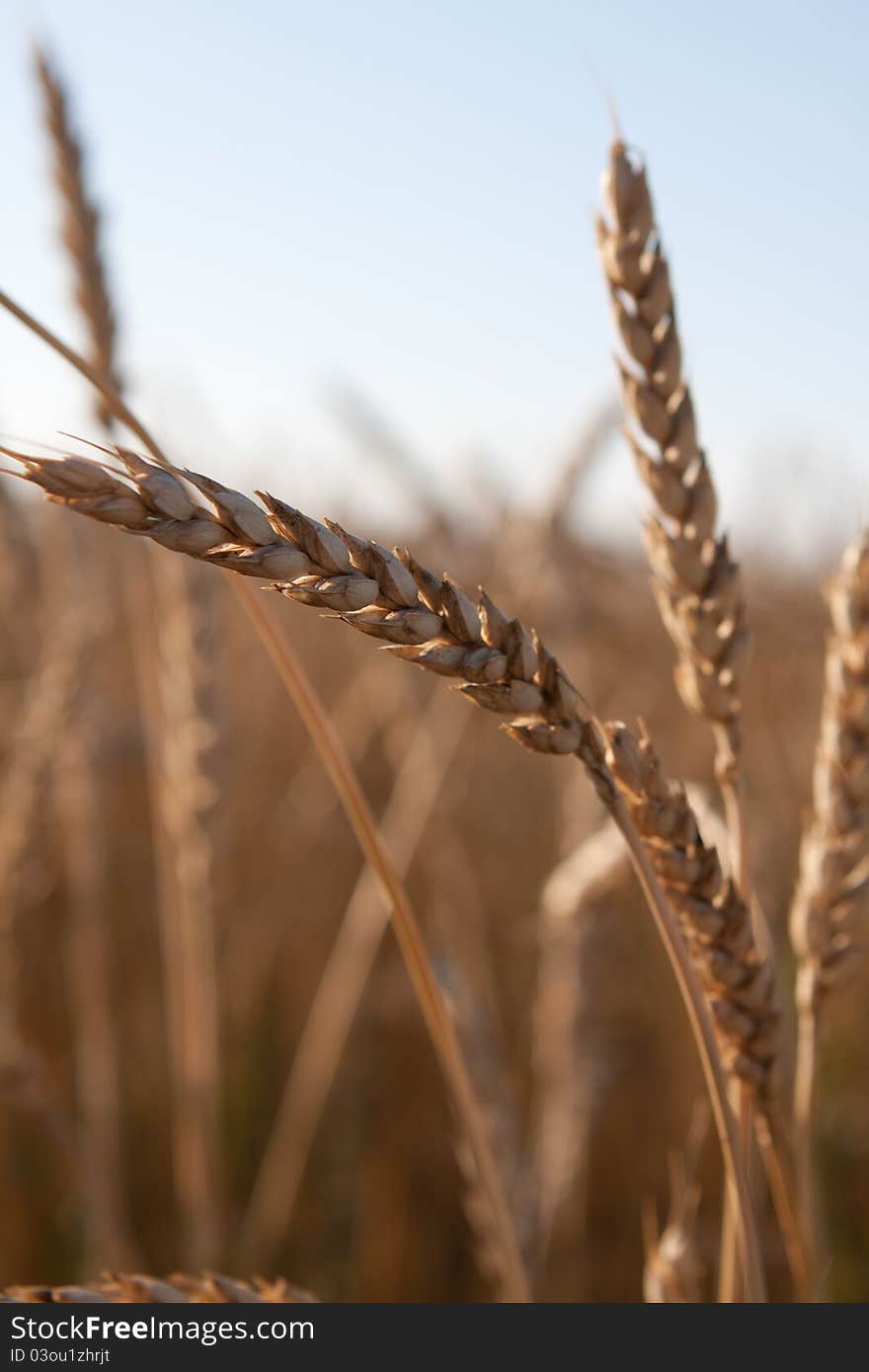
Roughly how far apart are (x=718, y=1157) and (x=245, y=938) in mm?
1113

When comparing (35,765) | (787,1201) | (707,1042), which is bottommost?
(787,1201)

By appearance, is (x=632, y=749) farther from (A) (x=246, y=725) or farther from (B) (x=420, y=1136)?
(A) (x=246, y=725)

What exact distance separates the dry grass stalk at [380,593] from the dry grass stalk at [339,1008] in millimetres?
1218

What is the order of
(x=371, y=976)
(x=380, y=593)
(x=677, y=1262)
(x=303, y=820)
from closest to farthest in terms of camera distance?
(x=380, y=593), (x=677, y=1262), (x=371, y=976), (x=303, y=820)

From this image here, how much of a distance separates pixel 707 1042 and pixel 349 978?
1.43 m

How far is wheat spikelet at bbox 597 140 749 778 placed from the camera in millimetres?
586

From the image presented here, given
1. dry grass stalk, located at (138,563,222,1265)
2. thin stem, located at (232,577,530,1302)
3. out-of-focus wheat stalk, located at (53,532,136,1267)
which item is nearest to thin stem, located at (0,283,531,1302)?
thin stem, located at (232,577,530,1302)

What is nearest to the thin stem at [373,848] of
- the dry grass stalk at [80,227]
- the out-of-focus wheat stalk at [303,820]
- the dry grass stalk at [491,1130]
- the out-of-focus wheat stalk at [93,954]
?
the dry grass stalk at [491,1130]

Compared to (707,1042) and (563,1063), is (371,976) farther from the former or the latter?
(707,1042)

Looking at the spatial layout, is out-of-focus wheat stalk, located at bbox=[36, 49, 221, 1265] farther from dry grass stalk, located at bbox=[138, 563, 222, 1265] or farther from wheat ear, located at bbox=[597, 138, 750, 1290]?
wheat ear, located at bbox=[597, 138, 750, 1290]

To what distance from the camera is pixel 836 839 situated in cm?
69

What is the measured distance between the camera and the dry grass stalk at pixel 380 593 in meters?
0.41

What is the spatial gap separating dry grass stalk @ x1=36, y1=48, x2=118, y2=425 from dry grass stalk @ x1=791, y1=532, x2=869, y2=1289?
2.79 ft

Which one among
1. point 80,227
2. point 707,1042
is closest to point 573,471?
point 80,227
